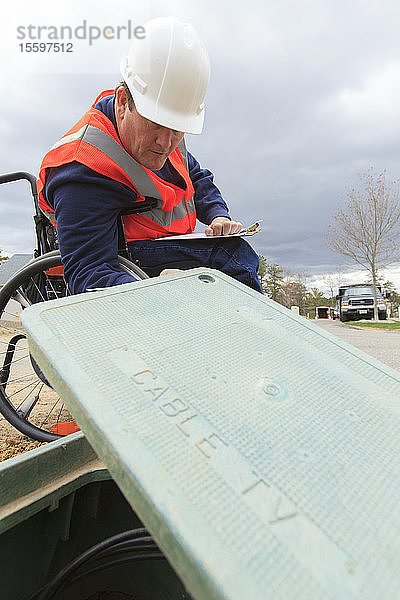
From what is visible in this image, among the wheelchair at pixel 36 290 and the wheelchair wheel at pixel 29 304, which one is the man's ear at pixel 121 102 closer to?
the wheelchair at pixel 36 290

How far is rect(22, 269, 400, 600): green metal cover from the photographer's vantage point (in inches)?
19.8

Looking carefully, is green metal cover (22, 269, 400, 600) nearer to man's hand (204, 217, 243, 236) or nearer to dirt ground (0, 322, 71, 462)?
man's hand (204, 217, 243, 236)

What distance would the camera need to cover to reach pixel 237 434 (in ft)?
2.20

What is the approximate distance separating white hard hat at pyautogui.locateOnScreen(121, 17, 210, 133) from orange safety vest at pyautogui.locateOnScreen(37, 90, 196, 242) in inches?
8.0

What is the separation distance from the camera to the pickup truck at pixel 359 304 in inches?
662

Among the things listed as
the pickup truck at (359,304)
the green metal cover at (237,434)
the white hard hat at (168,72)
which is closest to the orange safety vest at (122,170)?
the white hard hat at (168,72)

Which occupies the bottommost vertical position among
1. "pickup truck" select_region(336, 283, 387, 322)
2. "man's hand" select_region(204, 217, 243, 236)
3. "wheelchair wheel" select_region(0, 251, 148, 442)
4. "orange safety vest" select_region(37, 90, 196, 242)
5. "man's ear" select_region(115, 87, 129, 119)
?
"pickup truck" select_region(336, 283, 387, 322)

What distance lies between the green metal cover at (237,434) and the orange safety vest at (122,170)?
858 mm

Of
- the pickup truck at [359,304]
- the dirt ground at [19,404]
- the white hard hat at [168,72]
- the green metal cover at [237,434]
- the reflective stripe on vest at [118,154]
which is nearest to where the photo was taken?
the green metal cover at [237,434]

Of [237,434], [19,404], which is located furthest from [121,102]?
[19,404]

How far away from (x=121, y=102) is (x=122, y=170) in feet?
1.11

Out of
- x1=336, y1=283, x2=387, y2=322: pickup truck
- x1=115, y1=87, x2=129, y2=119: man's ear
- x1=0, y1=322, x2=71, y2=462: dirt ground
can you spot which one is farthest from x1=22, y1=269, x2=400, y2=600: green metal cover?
x1=336, y1=283, x2=387, y2=322: pickup truck

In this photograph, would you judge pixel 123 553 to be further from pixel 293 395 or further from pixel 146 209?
pixel 146 209

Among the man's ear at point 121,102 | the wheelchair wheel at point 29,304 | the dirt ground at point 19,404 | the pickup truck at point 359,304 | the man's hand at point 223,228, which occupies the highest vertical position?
the man's ear at point 121,102
